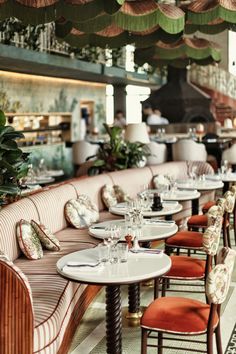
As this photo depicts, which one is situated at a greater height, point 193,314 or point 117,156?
point 117,156

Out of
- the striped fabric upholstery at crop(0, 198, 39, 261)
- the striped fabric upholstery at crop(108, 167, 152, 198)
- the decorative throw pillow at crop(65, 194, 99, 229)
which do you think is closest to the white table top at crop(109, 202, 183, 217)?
the decorative throw pillow at crop(65, 194, 99, 229)

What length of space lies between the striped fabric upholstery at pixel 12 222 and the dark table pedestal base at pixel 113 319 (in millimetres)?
1057

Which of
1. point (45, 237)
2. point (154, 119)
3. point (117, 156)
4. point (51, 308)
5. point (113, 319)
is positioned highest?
point (154, 119)

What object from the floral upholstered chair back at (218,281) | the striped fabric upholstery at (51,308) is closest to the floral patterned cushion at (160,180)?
the striped fabric upholstery at (51,308)

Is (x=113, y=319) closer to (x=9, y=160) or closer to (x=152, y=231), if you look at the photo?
(x=152, y=231)

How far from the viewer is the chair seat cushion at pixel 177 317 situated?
345 centimetres

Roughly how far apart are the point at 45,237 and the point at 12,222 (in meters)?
0.46

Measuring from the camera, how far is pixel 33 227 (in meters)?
5.08

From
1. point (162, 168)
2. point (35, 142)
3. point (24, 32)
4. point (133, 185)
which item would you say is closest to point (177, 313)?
point (133, 185)

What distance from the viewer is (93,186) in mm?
6941

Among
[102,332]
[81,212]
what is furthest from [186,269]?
[81,212]

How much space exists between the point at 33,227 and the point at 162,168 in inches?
154

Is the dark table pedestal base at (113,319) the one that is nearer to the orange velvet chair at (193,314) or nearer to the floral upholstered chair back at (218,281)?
the orange velvet chair at (193,314)

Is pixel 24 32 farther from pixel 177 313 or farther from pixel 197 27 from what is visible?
pixel 177 313
